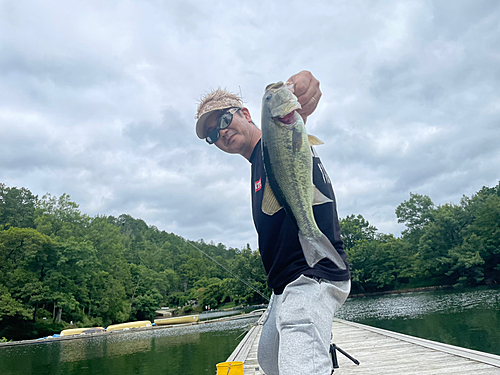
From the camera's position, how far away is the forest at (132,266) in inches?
1245

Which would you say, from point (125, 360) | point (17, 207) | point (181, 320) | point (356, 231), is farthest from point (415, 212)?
point (17, 207)

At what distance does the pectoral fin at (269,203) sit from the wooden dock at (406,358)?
3.81 metres

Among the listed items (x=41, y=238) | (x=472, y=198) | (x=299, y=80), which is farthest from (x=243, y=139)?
(x=472, y=198)

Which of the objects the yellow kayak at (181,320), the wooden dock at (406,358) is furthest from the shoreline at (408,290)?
the wooden dock at (406,358)

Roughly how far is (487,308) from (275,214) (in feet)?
64.7

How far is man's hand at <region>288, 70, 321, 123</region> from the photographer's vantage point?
190cm

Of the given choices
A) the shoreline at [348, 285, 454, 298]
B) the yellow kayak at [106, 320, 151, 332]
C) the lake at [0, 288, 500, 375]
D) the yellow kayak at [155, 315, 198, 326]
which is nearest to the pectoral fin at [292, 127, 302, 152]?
the lake at [0, 288, 500, 375]

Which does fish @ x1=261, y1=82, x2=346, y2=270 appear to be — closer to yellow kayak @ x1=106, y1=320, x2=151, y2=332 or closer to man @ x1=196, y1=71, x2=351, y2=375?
man @ x1=196, y1=71, x2=351, y2=375

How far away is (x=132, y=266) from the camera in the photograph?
164ft

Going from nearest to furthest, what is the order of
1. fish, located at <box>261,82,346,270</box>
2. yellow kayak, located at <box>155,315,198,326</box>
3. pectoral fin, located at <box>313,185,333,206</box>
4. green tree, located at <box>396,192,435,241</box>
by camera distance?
fish, located at <box>261,82,346,270</box> → pectoral fin, located at <box>313,185,333,206</box> → yellow kayak, located at <box>155,315,198,326</box> → green tree, located at <box>396,192,435,241</box>

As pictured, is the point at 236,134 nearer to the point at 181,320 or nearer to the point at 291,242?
the point at 291,242

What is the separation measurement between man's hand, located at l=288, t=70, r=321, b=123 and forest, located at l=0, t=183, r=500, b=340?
34.3 meters

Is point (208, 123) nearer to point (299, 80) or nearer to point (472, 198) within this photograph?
point (299, 80)

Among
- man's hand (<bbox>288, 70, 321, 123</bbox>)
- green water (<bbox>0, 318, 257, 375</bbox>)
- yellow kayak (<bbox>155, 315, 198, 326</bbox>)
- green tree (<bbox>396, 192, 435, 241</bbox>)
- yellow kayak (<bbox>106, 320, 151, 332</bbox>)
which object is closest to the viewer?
man's hand (<bbox>288, 70, 321, 123</bbox>)
